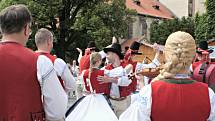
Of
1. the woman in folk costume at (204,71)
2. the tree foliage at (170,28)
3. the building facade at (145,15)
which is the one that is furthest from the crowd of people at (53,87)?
the building facade at (145,15)

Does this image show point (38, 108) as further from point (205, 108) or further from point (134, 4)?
point (134, 4)

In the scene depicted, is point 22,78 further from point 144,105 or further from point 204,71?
point 204,71

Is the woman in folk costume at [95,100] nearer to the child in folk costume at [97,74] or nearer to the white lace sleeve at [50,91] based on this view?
the child in folk costume at [97,74]

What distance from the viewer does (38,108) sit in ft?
11.0

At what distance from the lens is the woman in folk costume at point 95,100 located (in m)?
6.74

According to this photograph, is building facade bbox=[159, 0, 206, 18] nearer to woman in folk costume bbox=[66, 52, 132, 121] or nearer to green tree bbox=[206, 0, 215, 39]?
green tree bbox=[206, 0, 215, 39]

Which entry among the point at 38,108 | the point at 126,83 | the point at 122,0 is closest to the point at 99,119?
the point at 126,83

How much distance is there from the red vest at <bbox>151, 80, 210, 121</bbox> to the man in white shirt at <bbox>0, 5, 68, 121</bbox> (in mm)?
720

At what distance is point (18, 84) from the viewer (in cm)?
331

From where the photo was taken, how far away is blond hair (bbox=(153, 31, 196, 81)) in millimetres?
3214

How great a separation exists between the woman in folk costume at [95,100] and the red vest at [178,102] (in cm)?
346

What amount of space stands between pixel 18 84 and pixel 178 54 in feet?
3.86

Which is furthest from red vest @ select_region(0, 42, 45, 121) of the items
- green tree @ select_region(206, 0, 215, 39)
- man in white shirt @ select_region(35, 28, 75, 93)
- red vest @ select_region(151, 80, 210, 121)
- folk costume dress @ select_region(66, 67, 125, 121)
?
green tree @ select_region(206, 0, 215, 39)

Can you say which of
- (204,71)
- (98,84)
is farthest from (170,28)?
(98,84)
